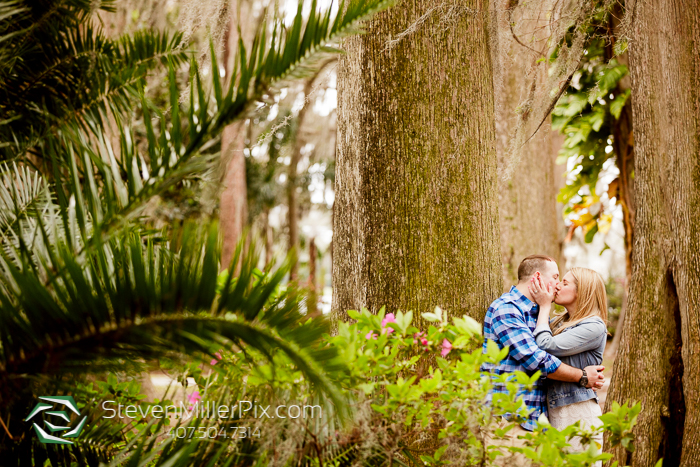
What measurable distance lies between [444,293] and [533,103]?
1.86 m

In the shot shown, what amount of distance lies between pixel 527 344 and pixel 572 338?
39 centimetres

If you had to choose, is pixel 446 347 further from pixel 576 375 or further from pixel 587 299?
pixel 587 299

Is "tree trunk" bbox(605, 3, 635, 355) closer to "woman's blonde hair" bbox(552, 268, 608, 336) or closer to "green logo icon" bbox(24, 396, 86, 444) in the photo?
"woman's blonde hair" bbox(552, 268, 608, 336)

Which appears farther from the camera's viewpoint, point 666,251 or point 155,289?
point 666,251

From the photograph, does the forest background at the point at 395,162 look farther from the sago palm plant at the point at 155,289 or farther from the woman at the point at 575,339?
the woman at the point at 575,339

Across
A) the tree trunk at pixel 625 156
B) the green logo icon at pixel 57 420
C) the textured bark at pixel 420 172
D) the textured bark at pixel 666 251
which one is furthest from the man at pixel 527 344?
the tree trunk at pixel 625 156

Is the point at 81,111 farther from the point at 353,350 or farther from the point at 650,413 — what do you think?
the point at 650,413

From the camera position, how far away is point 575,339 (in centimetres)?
338

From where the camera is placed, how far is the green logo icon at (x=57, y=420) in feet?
7.59

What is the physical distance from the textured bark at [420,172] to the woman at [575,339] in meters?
0.33

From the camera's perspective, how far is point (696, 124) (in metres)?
3.57

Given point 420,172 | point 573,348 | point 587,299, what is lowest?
point 573,348

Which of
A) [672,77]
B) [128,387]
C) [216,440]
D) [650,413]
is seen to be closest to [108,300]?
[216,440]

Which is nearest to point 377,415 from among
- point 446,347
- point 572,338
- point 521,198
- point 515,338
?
point 446,347
